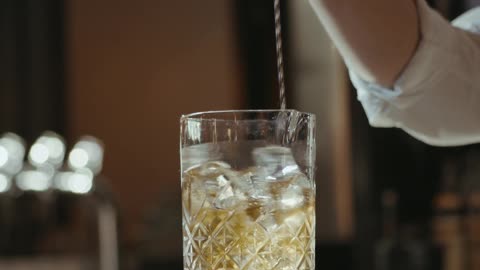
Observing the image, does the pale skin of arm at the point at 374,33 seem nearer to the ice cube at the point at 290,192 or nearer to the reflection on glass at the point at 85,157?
the ice cube at the point at 290,192

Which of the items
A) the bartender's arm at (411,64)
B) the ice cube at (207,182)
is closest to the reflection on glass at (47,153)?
the bartender's arm at (411,64)

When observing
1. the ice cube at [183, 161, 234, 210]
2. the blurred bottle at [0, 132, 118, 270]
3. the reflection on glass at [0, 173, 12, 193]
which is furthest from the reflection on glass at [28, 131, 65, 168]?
the ice cube at [183, 161, 234, 210]

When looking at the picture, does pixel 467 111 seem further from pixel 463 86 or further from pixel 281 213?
pixel 281 213

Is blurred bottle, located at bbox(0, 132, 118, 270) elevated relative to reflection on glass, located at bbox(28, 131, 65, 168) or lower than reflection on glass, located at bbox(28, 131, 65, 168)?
→ lower

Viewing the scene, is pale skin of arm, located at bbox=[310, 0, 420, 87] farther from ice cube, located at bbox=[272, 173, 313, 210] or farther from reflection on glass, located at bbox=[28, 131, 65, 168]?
reflection on glass, located at bbox=[28, 131, 65, 168]

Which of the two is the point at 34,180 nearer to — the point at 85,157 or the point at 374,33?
the point at 85,157

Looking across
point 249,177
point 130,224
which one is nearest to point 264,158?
point 249,177

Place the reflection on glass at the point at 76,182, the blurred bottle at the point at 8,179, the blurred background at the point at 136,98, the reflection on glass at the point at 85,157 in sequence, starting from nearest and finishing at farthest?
the reflection on glass at the point at 76,182
the blurred bottle at the point at 8,179
the reflection on glass at the point at 85,157
the blurred background at the point at 136,98
